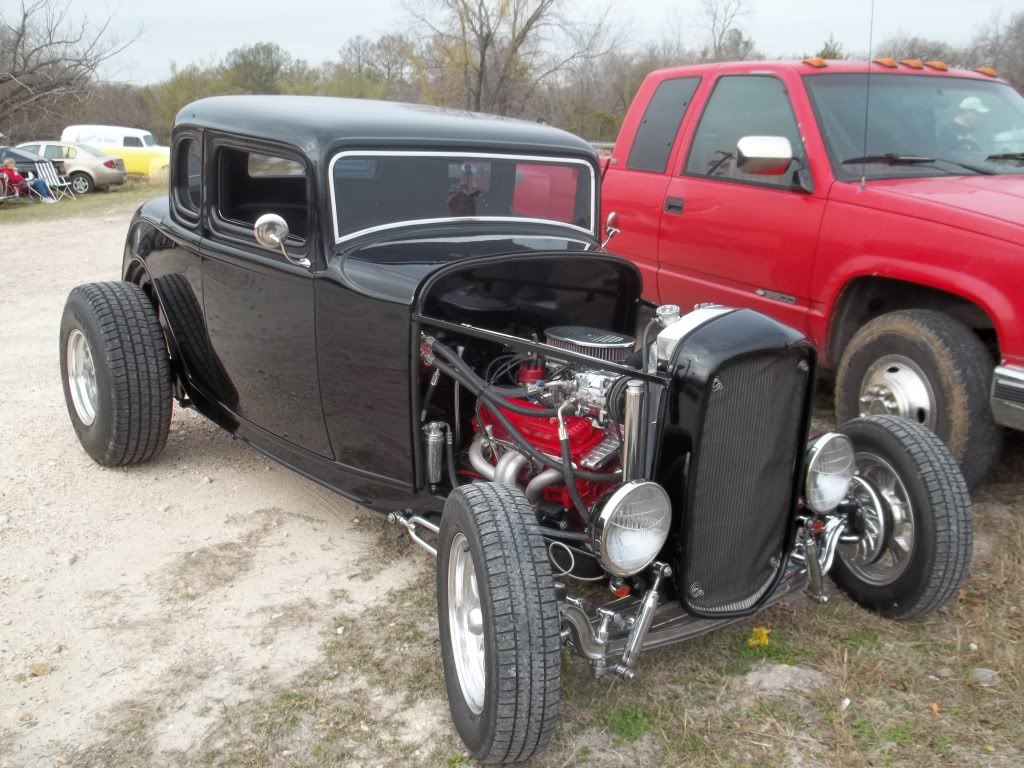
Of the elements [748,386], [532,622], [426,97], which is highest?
[426,97]

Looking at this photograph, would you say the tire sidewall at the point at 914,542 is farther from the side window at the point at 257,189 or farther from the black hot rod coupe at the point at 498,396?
the side window at the point at 257,189

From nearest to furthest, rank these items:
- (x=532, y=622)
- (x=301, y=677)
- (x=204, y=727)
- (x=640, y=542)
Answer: (x=532, y=622) → (x=640, y=542) → (x=204, y=727) → (x=301, y=677)

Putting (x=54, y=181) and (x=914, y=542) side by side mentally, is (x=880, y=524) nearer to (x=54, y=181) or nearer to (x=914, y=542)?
(x=914, y=542)

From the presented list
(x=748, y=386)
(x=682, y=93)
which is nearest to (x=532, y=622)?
(x=748, y=386)

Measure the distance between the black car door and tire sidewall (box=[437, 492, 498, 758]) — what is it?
3.63ft

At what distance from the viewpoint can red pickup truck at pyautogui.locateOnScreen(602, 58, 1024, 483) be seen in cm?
401

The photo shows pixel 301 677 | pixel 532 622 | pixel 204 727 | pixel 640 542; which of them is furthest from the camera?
pixel 301 677

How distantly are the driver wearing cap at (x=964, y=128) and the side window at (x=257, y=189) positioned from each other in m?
3.43

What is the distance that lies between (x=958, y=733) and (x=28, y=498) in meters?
4.02

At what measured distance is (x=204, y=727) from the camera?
2783mm

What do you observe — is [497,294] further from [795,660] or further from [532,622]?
[795,660]

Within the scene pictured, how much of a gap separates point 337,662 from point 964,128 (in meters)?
4.33

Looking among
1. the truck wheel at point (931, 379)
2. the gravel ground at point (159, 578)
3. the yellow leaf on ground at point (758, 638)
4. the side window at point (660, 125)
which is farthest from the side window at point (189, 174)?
the truck wheel at point (931, 379)

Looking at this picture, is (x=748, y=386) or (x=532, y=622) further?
(x=748, y=386)
